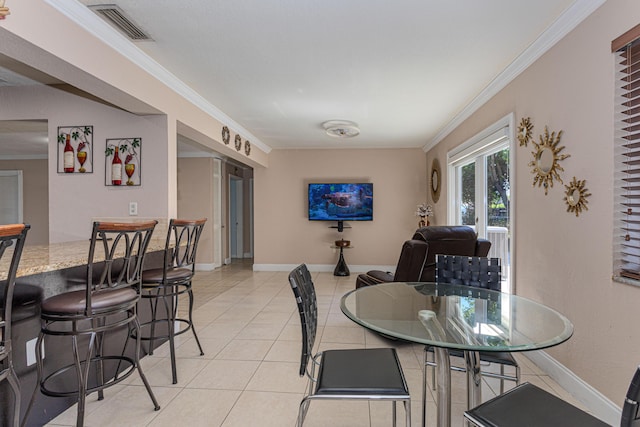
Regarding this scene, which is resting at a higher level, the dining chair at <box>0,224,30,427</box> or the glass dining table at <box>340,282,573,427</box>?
the dining chair at <box>0,224,30,427</box>

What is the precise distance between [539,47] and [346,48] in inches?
57.2

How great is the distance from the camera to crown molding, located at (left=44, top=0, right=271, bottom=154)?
1.97 meters

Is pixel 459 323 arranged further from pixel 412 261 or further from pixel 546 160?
pixel 546 160

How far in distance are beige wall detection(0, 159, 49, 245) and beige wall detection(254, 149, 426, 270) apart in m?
4.27

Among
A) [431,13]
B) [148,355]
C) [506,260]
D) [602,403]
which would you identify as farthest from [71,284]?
[506,260]

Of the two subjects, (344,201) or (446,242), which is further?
(344,201)

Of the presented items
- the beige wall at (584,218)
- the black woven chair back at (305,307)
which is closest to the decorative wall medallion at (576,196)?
the beige wall at (584,218)

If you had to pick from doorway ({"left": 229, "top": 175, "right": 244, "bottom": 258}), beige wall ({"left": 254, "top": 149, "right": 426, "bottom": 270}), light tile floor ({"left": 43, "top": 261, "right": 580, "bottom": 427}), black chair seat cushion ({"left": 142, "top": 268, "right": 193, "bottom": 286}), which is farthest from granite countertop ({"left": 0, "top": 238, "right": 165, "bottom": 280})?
doorway ({"left": 229, "top": 175, "right": 244, "bottom": 258})

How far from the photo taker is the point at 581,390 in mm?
2002

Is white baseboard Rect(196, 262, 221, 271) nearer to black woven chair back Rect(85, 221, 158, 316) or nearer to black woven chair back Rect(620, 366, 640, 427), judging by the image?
black woven chair back Rect(85, 221, 158, 316)

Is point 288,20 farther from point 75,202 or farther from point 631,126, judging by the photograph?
point 75,202

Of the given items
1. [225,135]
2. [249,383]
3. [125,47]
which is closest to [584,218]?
[249,383]

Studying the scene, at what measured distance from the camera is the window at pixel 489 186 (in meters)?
3.23

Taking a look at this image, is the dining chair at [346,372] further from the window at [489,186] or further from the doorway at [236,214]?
the doorway at [236,214]
